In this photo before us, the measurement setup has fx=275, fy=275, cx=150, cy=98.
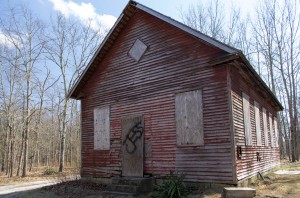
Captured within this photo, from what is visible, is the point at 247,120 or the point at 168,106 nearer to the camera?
the point at 168,106

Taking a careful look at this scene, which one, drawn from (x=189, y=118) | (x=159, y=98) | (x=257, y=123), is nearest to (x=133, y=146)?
(x=159, y=98)

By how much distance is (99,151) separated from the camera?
13.6 meters

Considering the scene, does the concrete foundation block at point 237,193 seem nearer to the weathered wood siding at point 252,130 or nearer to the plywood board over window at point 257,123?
the weathered wood siding at point 252,130

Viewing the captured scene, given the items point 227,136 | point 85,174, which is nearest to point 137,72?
point 227,136

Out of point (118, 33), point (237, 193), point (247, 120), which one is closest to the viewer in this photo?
point (237, 193)

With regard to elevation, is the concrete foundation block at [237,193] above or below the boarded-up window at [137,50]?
below

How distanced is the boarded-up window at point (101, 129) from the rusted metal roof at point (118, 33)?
6.26 feet

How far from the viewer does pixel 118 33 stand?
538 inches

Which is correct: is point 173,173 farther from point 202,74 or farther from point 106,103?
point 106,103

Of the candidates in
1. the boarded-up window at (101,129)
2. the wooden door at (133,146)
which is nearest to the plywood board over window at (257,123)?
the wooden door at (133,146)

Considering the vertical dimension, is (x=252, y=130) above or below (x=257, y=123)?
below

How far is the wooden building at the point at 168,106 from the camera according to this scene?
9.73 m

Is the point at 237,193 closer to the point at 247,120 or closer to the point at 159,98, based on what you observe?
the point at 247,120

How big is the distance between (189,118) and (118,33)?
601cm
